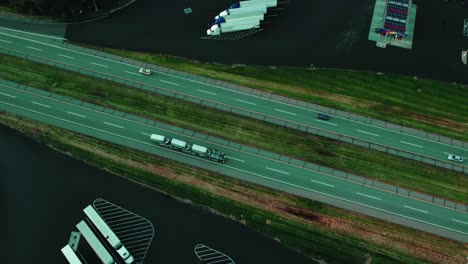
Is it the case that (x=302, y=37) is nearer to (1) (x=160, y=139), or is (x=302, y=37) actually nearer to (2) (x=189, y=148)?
(2) (x=189, y=148)

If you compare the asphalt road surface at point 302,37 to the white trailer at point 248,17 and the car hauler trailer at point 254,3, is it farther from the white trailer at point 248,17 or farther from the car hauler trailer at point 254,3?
the white trailer at point 248,17

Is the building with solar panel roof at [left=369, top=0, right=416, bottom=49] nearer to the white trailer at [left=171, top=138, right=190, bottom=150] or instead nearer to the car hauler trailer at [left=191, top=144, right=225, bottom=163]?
the car hauler trailer at [left=191, top=144, right=225, bottom=163]

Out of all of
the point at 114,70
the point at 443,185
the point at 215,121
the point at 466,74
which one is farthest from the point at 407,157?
the point at 114,70

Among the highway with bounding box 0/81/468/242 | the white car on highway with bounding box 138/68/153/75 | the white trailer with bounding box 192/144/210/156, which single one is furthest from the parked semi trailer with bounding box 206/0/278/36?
the white trailer with bounding box 192/144/210/156

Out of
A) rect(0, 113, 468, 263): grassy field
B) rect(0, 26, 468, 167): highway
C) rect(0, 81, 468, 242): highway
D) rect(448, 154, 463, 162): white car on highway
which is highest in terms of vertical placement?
rect(0, 26, 468, 167): highway

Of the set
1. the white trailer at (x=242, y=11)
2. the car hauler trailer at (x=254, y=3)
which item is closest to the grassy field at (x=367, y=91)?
the white trailer at (x=242, y=11)

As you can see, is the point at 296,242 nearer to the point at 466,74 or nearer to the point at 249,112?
the point at 249,112
